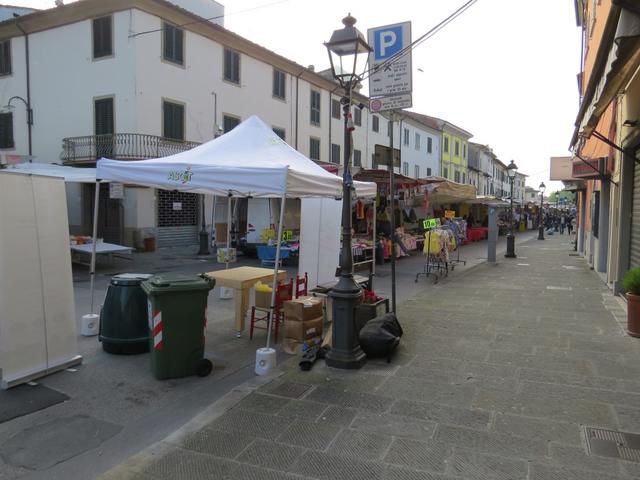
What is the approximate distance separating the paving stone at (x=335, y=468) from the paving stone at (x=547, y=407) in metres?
1.37

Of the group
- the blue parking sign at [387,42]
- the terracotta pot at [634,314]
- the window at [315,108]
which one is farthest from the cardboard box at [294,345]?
the window at [315,108]

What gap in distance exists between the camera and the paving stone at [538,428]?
3.50m

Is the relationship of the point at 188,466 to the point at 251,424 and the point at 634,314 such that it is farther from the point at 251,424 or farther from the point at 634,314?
the point at 634,314

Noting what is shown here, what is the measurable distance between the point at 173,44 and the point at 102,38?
265 centimetres

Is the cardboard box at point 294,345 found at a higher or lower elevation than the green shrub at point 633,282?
lower

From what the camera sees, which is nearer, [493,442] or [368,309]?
[493,442]

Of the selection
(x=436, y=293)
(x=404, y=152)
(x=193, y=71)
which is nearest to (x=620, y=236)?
(x=436, y=293)

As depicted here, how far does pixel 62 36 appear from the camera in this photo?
19734 millimetres

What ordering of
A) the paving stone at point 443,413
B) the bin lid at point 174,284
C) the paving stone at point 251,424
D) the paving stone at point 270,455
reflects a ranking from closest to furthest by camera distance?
the paving stone at point 270,455 < the paving stone at point 251,424 < the paving stone at point 443,413 < the bin lid at point 174,284

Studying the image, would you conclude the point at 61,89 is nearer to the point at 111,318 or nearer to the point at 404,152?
the point at 111,318

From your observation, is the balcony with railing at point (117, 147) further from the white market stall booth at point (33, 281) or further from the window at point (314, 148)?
the white market stall booth at point (33, 281)

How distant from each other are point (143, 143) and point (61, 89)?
515 centimetres

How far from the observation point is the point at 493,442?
344 centimetres

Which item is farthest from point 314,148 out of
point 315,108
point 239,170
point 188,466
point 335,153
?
point 188,466
